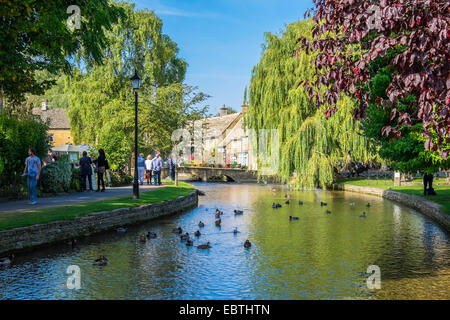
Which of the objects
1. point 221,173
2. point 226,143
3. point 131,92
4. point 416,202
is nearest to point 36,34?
point 416,202

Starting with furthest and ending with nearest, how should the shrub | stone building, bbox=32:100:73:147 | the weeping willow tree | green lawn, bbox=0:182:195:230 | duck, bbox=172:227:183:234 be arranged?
1. stone building, bbox=32:100:73:147
2. the weeping willow tree
3. the shrub
4. duck, bbox=172:227:183:234
5. green lawn, bbox=0:182:195:230

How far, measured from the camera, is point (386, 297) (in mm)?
8422

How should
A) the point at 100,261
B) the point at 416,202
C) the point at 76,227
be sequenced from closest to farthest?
the point at 100,261 → the point at 76,227 → the point at 416,202

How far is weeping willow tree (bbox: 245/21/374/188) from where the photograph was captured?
102ft

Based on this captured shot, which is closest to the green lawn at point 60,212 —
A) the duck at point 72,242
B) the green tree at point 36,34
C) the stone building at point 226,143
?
the duck at point 72,242

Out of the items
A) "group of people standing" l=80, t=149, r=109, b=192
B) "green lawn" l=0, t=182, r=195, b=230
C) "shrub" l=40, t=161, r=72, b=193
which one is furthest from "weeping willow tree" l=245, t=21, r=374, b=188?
"shrub" l=40, t=161, r=72, b=193

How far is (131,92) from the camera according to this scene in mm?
45250

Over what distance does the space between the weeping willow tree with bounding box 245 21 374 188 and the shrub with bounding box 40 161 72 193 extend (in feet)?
49.4

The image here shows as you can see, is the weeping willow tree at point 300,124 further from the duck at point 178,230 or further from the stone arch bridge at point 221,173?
the stone arch bridge at point 221,173

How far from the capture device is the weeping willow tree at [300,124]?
31203 millimetres

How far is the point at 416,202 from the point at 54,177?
16.2 m

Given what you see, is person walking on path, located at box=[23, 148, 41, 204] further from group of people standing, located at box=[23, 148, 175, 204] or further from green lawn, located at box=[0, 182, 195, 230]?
green lawn, located at box=[0, 182, 195, 230]

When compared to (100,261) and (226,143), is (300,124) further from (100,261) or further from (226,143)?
(226,143)
